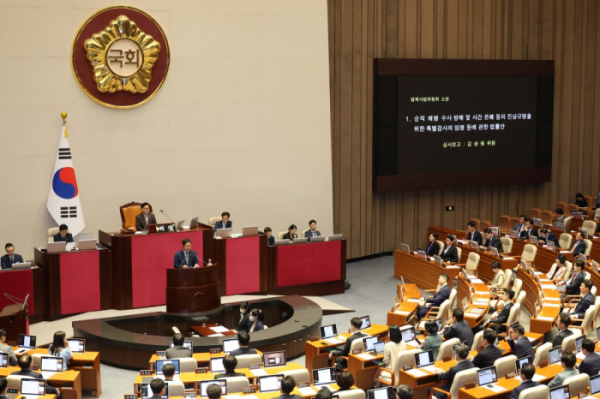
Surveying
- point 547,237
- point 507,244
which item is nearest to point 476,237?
point 507,244

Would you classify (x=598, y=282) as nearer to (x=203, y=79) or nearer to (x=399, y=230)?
(x=399, y=230)

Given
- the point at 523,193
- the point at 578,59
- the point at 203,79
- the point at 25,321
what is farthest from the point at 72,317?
the point at 578,59

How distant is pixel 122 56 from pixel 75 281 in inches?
165

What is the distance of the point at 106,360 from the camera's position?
1036 centimetres

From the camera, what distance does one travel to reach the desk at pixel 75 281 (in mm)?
11789

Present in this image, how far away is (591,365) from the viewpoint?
26.2 feet

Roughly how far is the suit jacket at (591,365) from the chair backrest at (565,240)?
7.42 m

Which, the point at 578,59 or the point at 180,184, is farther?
the point at 578,59

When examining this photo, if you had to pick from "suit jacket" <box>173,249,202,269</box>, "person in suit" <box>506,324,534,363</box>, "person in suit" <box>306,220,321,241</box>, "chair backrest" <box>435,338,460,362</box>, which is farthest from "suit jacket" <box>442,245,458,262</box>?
"person in suit" <box>506,324,534,363</box>

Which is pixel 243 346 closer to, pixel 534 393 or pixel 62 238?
pixel 534 393

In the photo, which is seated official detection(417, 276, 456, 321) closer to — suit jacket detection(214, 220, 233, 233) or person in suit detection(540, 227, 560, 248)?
suit jacket detection(214, 220, 233, 233)

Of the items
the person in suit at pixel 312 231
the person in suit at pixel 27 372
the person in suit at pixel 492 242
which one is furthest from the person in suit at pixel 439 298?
the person in suit at pixel 27 372

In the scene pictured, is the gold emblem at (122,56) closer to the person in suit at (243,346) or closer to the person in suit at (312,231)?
the person in suit at (312,231)

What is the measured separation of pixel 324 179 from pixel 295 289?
9.25ft
